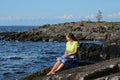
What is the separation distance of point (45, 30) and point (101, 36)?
19766 millimetres

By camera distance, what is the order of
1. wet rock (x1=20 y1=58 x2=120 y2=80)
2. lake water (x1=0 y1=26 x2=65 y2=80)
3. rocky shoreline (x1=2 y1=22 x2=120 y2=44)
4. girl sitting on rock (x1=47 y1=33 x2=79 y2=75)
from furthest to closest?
rocky shoreline (x1=2 y1=22 x2=120 y2=44)
lake water (x1=0 y1=26 x2=65 y2=80)
girl sitting on rock (x1=47 y1=33 x2=79 y2=75)
wet rock (x1=20 y1=58 x2=120 y2=80)

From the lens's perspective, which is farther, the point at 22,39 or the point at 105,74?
the point at 22,39

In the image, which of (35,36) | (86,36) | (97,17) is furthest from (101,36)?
(97,17)

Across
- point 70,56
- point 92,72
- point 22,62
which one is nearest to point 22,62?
point 22,62

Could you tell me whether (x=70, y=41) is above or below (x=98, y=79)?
above

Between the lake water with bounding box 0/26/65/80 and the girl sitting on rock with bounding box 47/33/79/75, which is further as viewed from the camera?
the lake water with bounding box 0/26/65/80

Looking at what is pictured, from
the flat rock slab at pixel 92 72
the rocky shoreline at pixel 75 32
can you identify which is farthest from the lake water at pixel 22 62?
the rocky shoreline at pixel 75 32

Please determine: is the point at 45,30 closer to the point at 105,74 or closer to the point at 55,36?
the point at 55,36

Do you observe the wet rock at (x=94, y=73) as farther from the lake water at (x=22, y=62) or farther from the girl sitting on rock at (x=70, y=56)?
the lake water at (x=22, y=62)

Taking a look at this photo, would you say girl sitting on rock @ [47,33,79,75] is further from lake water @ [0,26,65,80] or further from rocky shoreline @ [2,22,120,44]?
rocky shoreline @ [2,22,120,44]

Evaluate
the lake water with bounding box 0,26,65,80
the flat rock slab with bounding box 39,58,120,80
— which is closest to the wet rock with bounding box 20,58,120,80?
the flat rock slab with bounding box 39,58,120,80

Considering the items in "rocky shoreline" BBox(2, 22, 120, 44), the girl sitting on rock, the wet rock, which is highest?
the girl sitting on rock

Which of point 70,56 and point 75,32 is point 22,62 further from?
point 75,32

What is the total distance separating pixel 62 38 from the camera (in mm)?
98812
